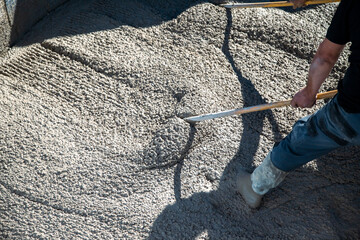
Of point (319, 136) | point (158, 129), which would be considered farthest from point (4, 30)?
point (319, 136)

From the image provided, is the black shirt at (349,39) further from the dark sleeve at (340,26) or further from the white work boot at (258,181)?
the white work boot at (258,181)

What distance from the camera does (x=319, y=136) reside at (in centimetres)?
141

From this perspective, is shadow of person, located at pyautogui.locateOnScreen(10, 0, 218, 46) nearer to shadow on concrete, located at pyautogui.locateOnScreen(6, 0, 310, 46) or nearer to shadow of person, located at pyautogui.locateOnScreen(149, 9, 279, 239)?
shadow on concrete, located at pyautogui.locateOnScreen(6, 0, 310, 46)

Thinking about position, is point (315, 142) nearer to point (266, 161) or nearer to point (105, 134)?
point (266, 161)

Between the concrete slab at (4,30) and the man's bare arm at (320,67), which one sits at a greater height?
the man's bare arm at (320,67)

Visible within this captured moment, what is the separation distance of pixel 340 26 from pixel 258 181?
73 centimetres

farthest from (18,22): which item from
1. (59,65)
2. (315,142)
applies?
(315,142)

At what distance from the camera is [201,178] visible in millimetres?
1789

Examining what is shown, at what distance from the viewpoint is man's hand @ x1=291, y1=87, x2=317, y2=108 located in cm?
153

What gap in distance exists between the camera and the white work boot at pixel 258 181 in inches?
63.6

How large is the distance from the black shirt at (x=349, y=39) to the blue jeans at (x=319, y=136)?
1.7 inches

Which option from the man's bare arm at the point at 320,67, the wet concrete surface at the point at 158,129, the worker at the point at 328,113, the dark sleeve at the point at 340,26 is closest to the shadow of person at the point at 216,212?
the wet concrete surface at the point at 158,129

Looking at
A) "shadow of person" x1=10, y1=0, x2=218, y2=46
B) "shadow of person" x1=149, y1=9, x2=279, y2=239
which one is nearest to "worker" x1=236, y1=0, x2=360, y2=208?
"shadow of person" x1=149, y1=9, x2=279, y2=239

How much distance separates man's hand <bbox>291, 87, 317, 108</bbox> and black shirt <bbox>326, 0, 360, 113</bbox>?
0.17 meters
